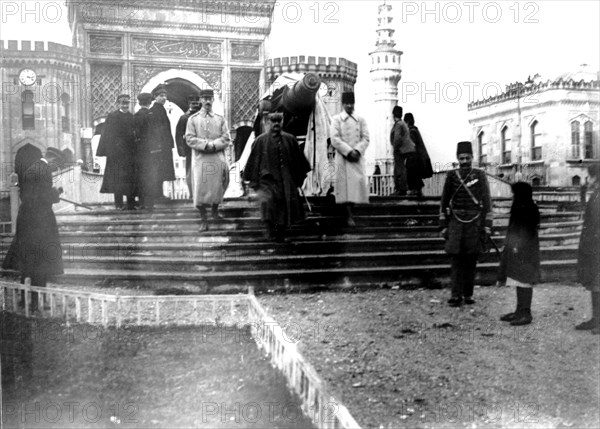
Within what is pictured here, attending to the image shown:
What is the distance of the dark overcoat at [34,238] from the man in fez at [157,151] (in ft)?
9.56

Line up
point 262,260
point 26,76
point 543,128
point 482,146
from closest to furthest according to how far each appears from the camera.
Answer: point 543,128 < point 482,146 < point 262,260 < point 26,76

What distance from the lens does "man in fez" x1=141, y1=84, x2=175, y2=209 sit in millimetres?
7996

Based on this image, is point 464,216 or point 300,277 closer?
point 300,277

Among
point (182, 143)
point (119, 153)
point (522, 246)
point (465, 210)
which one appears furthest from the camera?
point (182, 143)

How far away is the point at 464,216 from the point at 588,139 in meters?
1.17

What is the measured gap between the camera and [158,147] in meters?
8.12

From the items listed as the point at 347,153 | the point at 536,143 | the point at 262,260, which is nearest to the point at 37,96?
the point at 262,260

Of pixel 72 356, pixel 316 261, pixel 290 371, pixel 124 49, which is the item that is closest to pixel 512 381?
pixel 290 371

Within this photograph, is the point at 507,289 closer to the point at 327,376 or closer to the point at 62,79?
the point at 327,376

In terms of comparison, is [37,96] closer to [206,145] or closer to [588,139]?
[206,145]

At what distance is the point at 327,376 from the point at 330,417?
0.52m

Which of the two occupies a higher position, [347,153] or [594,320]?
[347,153]

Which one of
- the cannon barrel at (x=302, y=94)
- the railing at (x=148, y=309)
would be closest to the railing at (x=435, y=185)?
the cannon barrel at (x=302, y=94)

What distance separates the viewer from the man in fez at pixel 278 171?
617cm
